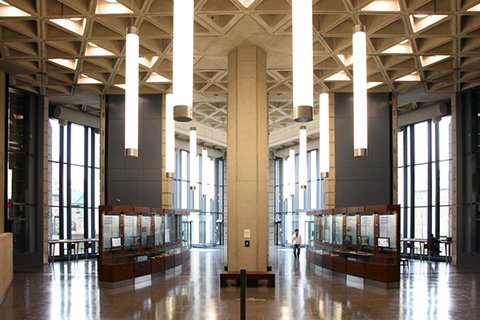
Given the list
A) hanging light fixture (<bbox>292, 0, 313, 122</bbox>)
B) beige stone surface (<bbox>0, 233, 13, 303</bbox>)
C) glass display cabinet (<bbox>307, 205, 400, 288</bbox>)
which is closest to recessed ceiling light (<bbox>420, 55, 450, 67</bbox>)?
glass display cabinet (<bbox>307, 205, 400, 288</bbox>)

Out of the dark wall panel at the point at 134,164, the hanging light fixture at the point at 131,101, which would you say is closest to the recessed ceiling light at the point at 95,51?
the dark wall panel at the point at 134,164

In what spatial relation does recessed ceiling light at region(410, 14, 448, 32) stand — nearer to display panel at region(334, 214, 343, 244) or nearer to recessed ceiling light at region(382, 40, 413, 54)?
recessed ceiling light at region(382, 40, 413, 54)

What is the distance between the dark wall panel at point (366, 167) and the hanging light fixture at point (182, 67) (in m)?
16.3

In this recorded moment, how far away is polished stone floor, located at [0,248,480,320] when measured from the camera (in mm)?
11367

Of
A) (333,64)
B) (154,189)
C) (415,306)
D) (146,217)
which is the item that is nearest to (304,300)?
(415,306)

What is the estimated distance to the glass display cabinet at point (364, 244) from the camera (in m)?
16.1

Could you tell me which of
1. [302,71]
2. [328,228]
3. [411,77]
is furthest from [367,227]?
[302,71]

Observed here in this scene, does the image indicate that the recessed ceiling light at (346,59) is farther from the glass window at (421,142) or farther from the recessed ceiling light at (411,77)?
the glass window at (421,142)

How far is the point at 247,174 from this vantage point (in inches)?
669

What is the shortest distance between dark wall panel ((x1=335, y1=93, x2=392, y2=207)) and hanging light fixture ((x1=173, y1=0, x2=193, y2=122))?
53.6 feet

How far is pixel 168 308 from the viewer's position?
12.1 metres

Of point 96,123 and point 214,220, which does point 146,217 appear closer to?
point 96,123

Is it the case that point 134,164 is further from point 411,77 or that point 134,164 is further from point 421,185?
point 421,185

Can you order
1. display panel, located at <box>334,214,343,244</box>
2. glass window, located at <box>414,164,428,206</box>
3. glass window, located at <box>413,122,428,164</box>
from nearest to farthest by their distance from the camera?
display panel, located at <box>334,214,343,244</box> → glass window, located at <box>414,164,428,206</box> → glass window, located at <box>413,122,428,164</box>
